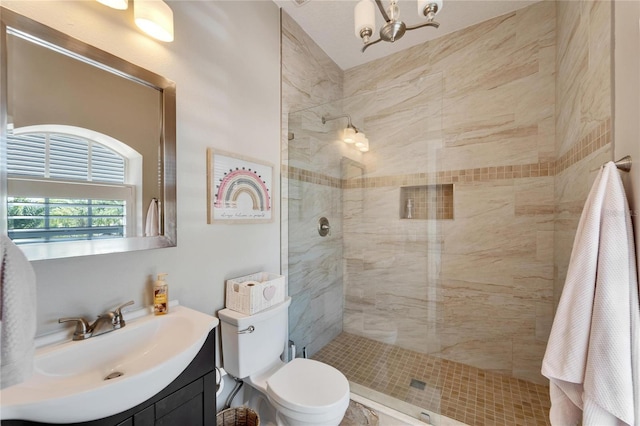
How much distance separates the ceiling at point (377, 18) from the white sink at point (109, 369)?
7.08ft

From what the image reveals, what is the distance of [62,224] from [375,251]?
201 centimetres

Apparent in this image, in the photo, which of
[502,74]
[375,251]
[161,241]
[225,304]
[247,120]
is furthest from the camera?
[375,251]

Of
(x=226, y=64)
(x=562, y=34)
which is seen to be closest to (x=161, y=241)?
(x=226, y=64)

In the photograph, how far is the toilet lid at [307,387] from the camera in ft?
4.00

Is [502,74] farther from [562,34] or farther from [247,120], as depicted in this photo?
[247,120]

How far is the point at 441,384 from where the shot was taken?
188 centimetres

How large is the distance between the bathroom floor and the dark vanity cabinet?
121cm

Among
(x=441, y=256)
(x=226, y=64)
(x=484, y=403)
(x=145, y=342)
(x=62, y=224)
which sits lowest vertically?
(x=484, y=403)

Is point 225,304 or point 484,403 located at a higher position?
point 225,304

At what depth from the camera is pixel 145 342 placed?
1045 mm

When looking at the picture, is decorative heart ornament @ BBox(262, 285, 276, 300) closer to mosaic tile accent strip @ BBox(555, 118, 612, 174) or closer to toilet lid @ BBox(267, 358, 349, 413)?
toilet lid @ BBox(267, 358, 349, 413)

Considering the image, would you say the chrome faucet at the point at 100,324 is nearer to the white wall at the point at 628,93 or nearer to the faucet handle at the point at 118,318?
the faucet handle at the point at 118,318

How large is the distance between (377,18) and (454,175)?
1.39 meters

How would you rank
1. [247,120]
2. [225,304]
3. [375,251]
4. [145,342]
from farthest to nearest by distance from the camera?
[375,251], [247,120], [225,304], [145,342]
